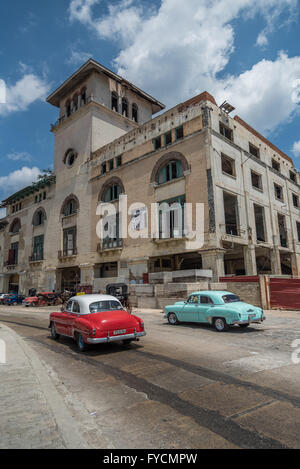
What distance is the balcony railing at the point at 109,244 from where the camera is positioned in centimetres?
2731

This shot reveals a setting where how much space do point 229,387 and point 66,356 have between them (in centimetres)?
440

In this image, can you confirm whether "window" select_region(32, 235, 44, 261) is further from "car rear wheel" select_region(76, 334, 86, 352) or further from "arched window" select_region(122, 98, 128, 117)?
"car rear wheel" select_region(76, 334, 86, 352)

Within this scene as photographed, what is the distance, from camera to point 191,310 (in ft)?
37.3

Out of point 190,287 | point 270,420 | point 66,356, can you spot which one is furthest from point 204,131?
point 270,420

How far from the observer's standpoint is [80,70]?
1373 inches

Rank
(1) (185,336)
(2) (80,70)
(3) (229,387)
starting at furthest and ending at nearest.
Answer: (2) (80,70)
(1) (185,336)
(3) (229,387)

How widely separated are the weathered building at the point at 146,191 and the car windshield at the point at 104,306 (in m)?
11.0

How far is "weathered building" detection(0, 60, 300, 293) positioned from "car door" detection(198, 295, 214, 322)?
Answer: 8.00 metres

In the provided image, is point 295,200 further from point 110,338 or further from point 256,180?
point 110,338

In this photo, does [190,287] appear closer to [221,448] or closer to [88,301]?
[88,301]

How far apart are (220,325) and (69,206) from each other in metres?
29.1

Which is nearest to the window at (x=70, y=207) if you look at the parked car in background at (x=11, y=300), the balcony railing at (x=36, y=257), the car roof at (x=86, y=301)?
the balcony railing at (x=36, y=257)

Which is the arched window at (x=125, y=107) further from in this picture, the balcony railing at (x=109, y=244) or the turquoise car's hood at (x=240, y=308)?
the turquoise car's hood at (x=240, y=308)

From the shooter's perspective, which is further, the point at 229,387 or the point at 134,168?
the point at 134,168
